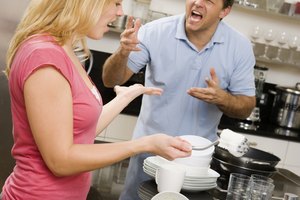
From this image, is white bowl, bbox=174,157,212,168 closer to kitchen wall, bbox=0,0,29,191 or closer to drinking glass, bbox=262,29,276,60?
kitchen wall, bbox=0,0,29,191

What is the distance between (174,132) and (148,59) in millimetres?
362

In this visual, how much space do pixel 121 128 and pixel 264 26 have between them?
135 centimetres

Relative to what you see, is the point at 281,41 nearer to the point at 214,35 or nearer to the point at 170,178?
the point at 214,35

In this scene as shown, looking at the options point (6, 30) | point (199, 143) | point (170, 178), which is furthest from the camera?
point (6, 30)

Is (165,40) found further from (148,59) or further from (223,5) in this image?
(223,5)

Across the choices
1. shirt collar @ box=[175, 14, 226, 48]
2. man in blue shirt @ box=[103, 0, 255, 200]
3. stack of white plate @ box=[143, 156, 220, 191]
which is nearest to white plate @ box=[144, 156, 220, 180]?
stack of white plate @ box=[143, 156, 220, 191]

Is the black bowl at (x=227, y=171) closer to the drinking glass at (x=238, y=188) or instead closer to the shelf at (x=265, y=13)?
the drinking glass at (x=238, y=188)

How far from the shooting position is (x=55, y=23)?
4.01 ft

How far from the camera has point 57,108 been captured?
1158 mm

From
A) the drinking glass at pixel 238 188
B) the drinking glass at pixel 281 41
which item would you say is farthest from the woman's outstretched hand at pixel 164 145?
the drinking glass at pixel 281 41

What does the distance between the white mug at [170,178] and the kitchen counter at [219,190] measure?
0.21 ft

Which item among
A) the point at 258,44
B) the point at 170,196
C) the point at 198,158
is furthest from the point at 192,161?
the point at 258,44

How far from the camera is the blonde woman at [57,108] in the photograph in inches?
45.7

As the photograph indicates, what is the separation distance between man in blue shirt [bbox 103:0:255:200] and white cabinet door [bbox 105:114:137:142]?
77 centimetres
